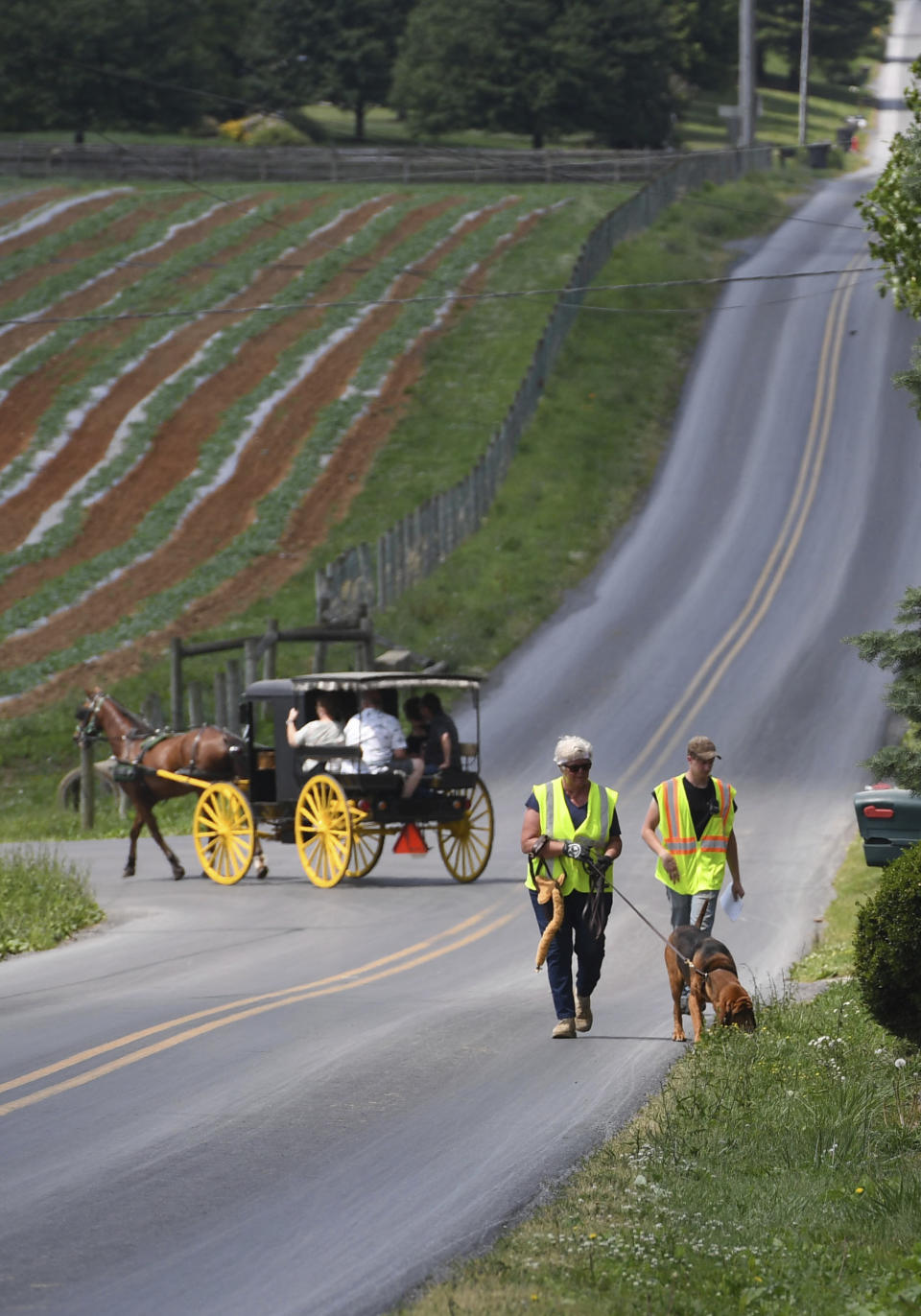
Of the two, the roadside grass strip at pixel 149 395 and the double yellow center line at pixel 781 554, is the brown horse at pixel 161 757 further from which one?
the roadside grass strip at pixel 149 395

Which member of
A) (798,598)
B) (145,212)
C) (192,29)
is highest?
(192,29)

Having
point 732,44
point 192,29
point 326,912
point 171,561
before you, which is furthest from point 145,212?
point 326,912

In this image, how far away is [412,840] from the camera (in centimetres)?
1986

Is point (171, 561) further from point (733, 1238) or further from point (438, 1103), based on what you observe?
point (733, 1238)

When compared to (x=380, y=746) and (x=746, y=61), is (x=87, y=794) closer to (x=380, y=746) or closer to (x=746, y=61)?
(x=380, y=746)

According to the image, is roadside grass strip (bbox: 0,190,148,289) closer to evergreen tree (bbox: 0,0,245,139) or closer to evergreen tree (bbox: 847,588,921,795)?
evergreen tree (bbox: 0,0,245,139)

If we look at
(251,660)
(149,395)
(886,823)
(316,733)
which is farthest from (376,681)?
(149,395)

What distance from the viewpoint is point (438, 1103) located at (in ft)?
32.8

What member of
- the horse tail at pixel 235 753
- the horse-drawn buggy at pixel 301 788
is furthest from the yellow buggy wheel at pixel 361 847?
the horse tail at pixel 235 753

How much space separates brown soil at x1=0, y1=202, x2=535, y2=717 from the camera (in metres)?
35.0

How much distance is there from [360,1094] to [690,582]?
28.8 m

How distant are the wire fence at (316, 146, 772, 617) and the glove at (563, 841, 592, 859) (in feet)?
61.0

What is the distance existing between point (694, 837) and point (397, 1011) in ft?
7.75

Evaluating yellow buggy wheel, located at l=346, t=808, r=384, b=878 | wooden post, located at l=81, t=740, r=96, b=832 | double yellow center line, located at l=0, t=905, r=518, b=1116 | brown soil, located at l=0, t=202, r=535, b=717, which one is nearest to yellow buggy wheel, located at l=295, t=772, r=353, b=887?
yellow buggy wheel, located at l=346, t=808, r=384, b=878
